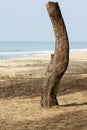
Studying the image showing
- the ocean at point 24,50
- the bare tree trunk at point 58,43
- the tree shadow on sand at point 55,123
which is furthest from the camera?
the ocean at point 24,50

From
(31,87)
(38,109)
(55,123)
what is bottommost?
(31,87)

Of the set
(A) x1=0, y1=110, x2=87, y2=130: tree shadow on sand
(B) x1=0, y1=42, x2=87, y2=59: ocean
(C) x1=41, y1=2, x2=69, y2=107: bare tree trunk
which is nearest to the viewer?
(A) x1=0, y1=110, x2=87, y2=130: tree shadow on sand

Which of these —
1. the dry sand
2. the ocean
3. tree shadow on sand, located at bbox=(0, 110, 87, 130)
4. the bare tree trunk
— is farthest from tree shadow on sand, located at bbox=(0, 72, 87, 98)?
the ocean

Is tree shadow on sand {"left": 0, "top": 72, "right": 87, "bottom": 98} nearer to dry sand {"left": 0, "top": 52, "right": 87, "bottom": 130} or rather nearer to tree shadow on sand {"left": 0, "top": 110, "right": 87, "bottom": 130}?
dry sand {"left": 0, "top": 52, "right": 87, "bottom": 130}

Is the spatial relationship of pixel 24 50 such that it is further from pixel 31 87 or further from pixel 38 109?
pixel 38 109

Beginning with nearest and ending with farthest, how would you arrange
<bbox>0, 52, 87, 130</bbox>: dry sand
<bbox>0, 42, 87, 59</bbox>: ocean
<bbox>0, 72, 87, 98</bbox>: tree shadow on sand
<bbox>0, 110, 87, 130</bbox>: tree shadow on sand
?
<bbox>0, 110, 87, 130</bbox>: tree shadow on sand → <bbox>0, 52, 87, 130</bbox>: dry sand → <bbox>0, 72, 87, 98</bbox>: tree shadow on sand → <bbox>0, 42, 87, 59</bbox>: ocean

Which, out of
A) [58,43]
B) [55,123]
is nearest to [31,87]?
[58,43]

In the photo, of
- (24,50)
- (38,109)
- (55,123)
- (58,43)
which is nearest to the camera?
(55,123)

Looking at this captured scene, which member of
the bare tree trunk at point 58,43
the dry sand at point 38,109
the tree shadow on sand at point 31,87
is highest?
the bare tree trunk at point 58,43

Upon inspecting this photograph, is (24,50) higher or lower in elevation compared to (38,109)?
lower

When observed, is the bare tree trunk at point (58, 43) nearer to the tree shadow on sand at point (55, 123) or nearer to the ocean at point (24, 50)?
the tree shadow on sand at point (55, 123)

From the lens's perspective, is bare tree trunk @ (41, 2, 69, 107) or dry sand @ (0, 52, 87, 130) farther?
bare tree trunk @ (41, 2, 69, 107)

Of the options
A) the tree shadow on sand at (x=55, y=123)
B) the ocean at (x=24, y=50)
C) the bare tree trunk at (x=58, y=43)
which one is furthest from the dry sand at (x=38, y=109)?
the ocean at (x=24, y=50)

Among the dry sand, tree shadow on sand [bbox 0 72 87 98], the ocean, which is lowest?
the ocean
